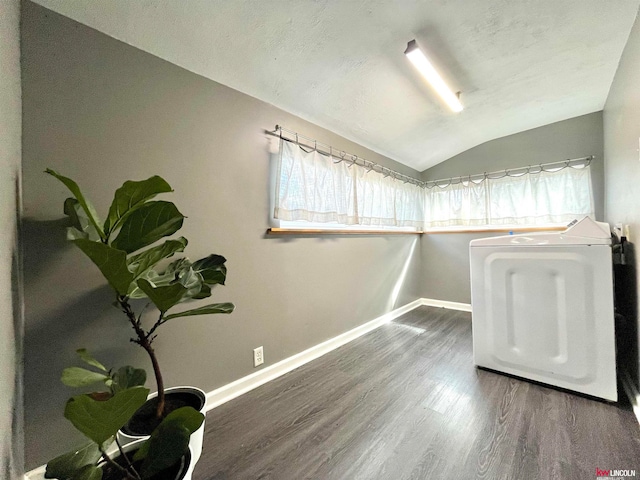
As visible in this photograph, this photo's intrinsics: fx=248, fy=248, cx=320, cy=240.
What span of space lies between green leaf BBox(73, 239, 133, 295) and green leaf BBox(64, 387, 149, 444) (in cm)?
34

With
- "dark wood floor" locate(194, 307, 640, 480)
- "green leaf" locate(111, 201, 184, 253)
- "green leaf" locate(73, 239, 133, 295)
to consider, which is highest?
"green leaf" locate(111, 201, 184, 253)

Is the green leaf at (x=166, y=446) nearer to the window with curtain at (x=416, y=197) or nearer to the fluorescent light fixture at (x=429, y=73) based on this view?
the window with curtain at (x=416, y=197)

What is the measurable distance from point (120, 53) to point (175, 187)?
69 cm

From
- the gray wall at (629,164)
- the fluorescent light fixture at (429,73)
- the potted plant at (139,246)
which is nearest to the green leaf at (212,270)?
the potted plant at (139,246)

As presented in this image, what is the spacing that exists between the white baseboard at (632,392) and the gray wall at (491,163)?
1725mm

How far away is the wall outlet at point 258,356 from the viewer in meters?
1.73

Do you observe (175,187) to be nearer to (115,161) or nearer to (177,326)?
(115,161)

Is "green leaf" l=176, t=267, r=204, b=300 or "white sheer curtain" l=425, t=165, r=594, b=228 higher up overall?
"white sheer curtain" l=425, t=165, r=594, b=228

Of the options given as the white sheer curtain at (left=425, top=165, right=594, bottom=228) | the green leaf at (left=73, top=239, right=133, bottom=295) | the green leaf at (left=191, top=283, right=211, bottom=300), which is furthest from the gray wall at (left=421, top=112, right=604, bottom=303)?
the green leaf at (left=73, top=239, right=133, bottom=295)

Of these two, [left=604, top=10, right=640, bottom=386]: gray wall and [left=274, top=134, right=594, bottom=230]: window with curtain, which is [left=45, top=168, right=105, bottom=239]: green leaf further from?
[left=604, top=10, right=640, bottom=386]: gray wall

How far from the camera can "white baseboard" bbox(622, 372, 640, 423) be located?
4.29 feet

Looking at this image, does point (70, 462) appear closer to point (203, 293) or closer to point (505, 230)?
point (203, 293)

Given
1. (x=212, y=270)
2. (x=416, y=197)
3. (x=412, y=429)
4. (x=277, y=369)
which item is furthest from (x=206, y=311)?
(x=416, y=197)

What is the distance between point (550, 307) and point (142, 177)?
2532mm
